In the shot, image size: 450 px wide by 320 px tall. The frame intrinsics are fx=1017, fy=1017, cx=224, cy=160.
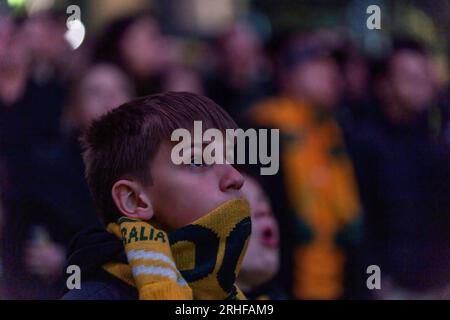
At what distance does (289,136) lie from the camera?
130 inches

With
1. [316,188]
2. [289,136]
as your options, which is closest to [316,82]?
[289,136]

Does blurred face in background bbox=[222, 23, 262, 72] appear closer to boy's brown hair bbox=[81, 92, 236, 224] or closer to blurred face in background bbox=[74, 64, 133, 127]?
blurred face in background bbox=[74, 64, 133, 127]

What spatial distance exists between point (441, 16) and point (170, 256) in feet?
6.04

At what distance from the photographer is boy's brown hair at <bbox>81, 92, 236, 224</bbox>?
7.06 feet

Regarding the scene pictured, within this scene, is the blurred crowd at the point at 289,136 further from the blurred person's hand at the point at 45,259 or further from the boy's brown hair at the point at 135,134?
the boy's brown hair at the point at 135,134

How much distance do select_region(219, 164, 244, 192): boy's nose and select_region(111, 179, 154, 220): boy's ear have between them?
0.52ft

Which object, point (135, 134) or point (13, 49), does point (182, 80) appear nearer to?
point (13, 49)

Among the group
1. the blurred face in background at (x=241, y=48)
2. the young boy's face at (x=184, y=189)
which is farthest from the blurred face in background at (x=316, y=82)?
the young boy's face at (x=184, y=189)

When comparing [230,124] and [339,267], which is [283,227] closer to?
[339,267]

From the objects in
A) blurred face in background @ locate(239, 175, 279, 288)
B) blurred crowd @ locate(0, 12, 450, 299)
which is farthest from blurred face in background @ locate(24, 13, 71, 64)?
blurred face in background @ locate(239, 175, 279, 288)

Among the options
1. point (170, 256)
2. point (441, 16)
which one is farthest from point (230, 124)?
point (441, 16)

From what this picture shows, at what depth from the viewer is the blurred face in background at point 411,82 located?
3.56 metres

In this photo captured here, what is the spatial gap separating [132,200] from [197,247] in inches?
6.9

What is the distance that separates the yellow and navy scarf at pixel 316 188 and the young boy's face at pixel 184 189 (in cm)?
113
